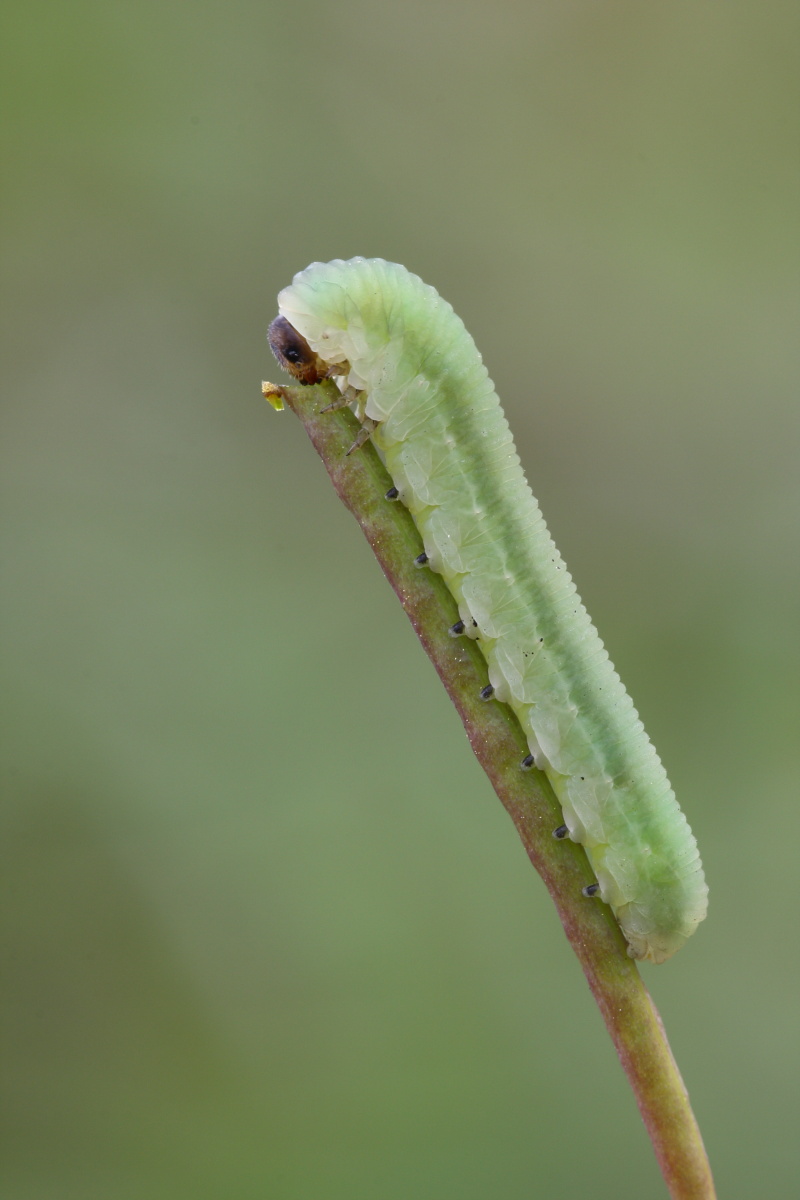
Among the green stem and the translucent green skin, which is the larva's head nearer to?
the translucent green skin

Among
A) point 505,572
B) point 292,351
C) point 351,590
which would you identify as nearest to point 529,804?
point 505,572

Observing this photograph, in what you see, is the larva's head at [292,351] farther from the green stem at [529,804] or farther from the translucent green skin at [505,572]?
the green stem at [529,804]

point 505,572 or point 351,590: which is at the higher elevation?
point 351,590

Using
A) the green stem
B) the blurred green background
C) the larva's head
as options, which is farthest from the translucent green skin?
the blurred green background

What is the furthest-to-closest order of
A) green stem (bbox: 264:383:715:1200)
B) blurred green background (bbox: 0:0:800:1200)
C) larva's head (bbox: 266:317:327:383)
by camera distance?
blurred green background (bbox: 0:0:800:1200) → larva's head (bbox: 266:317:327:383) → green stem (bbox: 264:383:715:1200)

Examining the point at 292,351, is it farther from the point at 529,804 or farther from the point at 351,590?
the point at 351,590

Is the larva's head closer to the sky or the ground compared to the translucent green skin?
closer to the sky

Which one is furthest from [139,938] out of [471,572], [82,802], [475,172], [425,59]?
[425,59]
